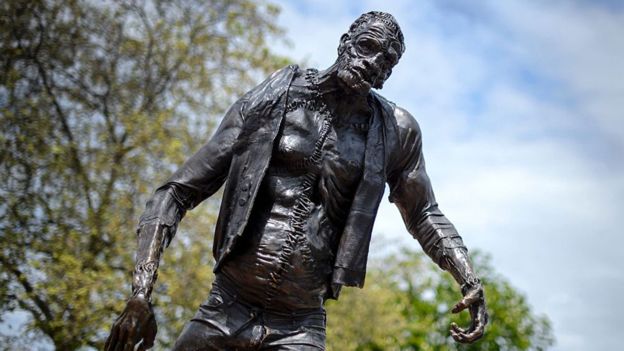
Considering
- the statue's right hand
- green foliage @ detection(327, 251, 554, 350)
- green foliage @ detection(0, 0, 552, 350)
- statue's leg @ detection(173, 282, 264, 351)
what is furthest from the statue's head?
green foliage @ detection(327, 251, 554, 350)

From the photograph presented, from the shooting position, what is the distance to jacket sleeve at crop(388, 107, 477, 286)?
580cm

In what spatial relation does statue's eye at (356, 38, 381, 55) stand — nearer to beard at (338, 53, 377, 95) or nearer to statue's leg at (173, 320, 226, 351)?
beard at (338, 53, 377, 95)

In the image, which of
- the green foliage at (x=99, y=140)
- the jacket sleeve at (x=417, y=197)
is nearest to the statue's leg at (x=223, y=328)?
the jacket sleeve at (x=417, y=197)

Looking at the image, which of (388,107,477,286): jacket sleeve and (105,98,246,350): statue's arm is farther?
(388,107,477,286): jacket sleeve

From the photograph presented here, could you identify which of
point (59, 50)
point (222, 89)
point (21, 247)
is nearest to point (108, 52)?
point (59, 50)

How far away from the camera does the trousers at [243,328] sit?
5.32 metres

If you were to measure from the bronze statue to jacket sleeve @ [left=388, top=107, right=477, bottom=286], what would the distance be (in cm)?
1

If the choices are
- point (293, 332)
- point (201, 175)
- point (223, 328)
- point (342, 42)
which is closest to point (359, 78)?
point (342, 42)

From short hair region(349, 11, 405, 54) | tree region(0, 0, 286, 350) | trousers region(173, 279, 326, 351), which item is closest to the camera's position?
trousers region(173, 279, 326, 351)

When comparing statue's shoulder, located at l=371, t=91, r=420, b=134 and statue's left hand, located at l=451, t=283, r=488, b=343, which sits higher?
statue's shoulder, located at l=371, t=91, r=420, b=134

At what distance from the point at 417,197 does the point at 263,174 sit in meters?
0.97

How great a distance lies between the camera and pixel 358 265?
215 inches

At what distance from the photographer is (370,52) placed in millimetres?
5535

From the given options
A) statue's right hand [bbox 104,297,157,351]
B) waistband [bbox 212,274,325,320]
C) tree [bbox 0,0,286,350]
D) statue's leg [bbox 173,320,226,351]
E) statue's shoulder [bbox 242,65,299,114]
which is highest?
tree [bbox 0,0,286,350]
